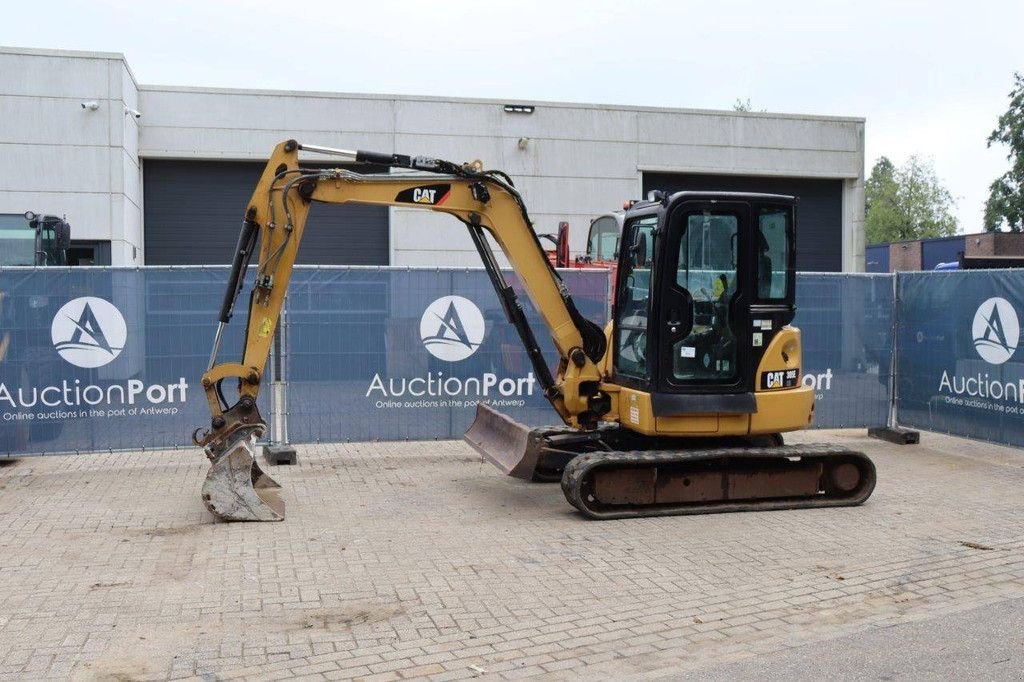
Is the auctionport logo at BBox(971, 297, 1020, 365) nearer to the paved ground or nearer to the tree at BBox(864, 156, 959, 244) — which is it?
the paved ground

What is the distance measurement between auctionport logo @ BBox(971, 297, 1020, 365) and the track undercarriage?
11.8 feet

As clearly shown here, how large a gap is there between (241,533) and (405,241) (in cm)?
1610

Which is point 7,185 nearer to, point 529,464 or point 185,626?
point 529,464

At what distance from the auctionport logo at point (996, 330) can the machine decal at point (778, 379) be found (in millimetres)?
3851

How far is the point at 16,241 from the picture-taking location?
13383 mm

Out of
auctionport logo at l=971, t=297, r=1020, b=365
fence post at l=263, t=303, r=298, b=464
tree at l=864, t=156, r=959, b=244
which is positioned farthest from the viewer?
tree at l=864, t=156, r=959, b=244

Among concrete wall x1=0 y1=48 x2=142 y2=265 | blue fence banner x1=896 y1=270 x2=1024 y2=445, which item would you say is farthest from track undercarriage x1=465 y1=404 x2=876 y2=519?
concrete wall x1=0 y1=48 x2=142 y2=265

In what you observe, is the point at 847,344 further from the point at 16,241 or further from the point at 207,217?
the point at 207,217

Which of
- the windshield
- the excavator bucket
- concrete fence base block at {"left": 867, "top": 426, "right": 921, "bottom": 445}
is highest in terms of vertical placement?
the windshield

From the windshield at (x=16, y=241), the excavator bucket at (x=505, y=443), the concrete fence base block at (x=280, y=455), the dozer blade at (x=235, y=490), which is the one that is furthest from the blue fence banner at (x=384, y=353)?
the windshield at (x=16, y=241)

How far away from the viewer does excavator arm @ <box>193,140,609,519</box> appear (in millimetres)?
8570

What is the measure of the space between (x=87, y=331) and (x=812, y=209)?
20906mm

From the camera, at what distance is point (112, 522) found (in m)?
8.64

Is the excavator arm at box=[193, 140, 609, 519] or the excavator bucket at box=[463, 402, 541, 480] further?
the excavator bucket at box=[463, 402, 541, 480]
